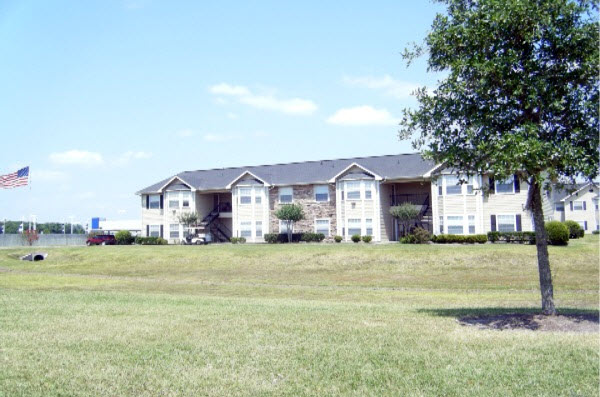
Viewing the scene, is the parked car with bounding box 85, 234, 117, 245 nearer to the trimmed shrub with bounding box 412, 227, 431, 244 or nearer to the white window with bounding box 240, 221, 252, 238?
the white window with bounding box 240, 221, 252, 238

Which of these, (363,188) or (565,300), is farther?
(363,188)

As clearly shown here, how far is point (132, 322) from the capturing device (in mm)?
12367

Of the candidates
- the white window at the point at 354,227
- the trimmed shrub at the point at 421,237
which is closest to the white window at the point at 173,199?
the white window at the point at 354,227

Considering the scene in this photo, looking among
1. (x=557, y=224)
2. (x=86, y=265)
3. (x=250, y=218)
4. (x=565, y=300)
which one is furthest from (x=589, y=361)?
(x=250, y=218)

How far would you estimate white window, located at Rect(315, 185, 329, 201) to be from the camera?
177 feet

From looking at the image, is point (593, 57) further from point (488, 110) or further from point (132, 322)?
point (132, 322)

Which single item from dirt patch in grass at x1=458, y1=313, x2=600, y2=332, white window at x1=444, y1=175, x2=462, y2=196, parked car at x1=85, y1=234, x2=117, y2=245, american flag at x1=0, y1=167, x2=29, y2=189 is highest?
american flag at x1=0, y1=167, x2=29, y2=189

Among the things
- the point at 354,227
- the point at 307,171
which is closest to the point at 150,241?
the point at 307,171

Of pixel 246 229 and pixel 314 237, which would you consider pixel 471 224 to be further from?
pixel 246 229

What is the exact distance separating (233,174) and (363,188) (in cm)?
1674

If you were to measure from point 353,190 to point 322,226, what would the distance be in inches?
190

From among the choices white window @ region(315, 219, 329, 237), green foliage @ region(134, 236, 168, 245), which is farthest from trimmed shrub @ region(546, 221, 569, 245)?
green foliage @ region(134, 236, 168, 245)

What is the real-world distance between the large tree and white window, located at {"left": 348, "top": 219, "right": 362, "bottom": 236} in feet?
125

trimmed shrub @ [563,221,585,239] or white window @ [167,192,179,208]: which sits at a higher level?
white window @ [167,192,179,208]
